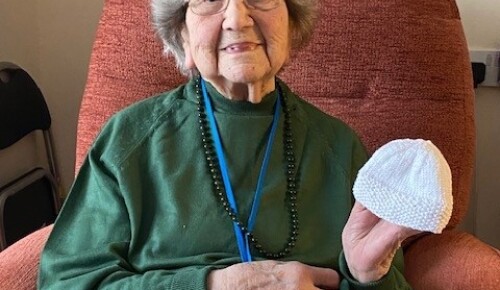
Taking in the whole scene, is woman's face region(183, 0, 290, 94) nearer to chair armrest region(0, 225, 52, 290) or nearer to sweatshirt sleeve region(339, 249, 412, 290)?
sweatshirt sleeve region(339, 249, 412, 290)

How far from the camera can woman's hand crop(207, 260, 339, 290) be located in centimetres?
119

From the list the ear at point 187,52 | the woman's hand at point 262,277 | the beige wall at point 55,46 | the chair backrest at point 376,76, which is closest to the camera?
the woman's hand at point 262,277

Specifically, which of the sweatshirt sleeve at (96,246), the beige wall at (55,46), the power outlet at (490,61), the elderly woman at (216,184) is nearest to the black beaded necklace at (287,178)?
the elderly woman at (216,184)

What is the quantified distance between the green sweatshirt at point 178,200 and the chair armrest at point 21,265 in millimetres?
51

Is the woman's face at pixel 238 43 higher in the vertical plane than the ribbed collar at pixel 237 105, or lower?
higher

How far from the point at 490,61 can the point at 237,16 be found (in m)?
0.97

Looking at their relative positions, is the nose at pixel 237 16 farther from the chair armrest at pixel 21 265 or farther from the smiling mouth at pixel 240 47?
the chair armrest at pixel 21 265

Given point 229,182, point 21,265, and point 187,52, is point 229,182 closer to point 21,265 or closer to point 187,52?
point 187,52

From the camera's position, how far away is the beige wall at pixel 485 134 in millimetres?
1939

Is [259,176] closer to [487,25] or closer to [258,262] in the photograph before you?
[258,262]

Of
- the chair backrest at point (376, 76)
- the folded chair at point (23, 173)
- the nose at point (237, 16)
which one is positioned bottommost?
the folded chair at point (23, 173)

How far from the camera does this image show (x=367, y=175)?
1.04 m

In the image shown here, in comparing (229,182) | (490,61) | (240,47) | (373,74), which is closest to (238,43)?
(240,47)

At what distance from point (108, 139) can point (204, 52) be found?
229mm
